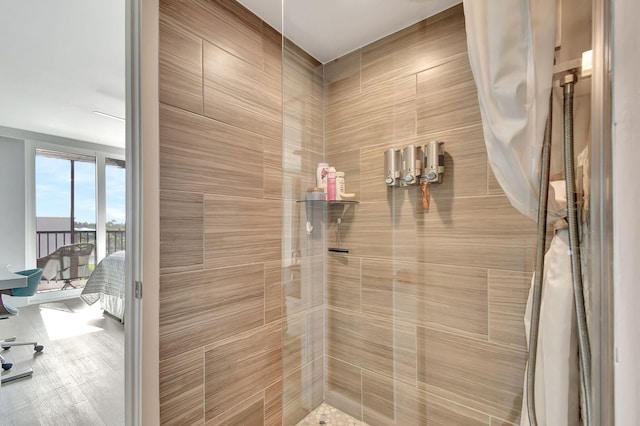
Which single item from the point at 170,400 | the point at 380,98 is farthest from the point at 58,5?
the point at 170,400

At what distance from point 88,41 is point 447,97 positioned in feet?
8.11

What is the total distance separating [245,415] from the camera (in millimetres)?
1320

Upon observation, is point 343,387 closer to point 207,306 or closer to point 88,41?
point 207,306

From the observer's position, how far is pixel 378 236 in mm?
1424

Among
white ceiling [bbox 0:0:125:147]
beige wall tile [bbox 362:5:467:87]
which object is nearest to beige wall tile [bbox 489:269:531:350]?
beige wall tile [bbox 362:5:467:87]

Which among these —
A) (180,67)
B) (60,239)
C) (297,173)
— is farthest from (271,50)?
(60,239)

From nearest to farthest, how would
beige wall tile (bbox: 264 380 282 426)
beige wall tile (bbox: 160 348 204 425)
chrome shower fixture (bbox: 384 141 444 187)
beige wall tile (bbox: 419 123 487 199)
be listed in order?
beige wall tile (bbox: 160 348 204 425) < beige wall tile (bbox: 419 123 487 199) < chrome shower fixture (bbox: 384 141 444 187) < beige wall tile (bbox: 264 380 282 426)

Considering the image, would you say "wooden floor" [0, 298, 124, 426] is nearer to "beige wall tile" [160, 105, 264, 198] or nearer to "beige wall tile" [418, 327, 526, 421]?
"beige wall tile" [160, 105, 264, 198]

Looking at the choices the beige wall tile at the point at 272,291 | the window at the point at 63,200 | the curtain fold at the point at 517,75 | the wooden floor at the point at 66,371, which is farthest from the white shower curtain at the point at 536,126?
the window at the point at 63,200

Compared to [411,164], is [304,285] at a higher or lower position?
lower

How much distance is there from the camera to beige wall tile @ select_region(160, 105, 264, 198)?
1077mm

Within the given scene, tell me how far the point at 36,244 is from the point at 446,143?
216 inches

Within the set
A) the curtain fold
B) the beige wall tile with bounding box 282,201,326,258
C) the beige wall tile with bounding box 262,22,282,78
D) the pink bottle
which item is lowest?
the beige wall tile with bounding box 282,201,326,258

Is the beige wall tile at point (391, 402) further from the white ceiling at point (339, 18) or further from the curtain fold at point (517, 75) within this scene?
the white ceiling at point (339, 18)
